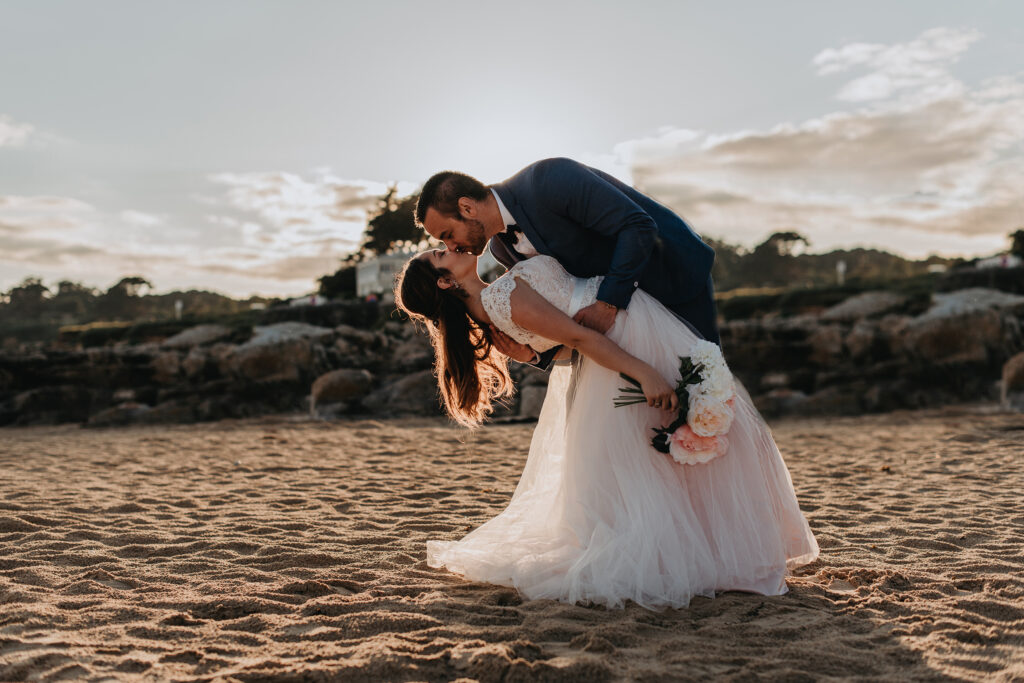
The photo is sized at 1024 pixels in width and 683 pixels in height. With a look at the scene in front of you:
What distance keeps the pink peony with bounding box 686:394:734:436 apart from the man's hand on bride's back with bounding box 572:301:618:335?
1.60 ft

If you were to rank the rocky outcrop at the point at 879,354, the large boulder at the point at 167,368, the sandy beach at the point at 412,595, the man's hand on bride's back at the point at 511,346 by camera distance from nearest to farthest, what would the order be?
the sandy beach at the point at 412,595
the man's hand on bride's back at the point at 511,346
the rocky outcrop at the point at 879,354
the large boulder at the point at 167,368

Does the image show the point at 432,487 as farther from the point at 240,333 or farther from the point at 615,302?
the point at 240,333

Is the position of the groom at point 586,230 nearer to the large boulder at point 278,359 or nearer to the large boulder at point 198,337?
the large boulder at point 278,359

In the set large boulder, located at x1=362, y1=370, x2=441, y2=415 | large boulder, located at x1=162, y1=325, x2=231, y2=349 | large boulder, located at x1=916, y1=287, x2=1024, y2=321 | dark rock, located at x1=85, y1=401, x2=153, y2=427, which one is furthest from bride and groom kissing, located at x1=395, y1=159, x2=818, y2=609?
large boulder, located at x1=162, y1=325, x2=231, y2=349

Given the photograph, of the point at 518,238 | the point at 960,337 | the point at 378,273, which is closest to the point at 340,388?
the point at 960,337

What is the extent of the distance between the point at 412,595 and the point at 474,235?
1588 millimetres

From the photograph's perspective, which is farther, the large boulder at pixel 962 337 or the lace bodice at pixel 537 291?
the large boulder at pixel 962 337

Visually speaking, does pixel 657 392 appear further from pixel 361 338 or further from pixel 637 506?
pixel 361 338

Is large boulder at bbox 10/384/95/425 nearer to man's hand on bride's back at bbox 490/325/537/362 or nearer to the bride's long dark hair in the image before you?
the bride's long dark hair

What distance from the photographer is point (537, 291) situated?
3492mm

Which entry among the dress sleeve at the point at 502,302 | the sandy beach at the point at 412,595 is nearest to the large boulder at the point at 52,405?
the sandy beach at the point at 412,595

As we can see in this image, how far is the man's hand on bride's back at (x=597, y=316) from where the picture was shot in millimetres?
3447

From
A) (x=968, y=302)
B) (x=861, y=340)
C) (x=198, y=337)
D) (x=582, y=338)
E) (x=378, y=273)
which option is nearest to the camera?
(x=582, y=338)

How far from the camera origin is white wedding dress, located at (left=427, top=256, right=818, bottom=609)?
10.9ft
